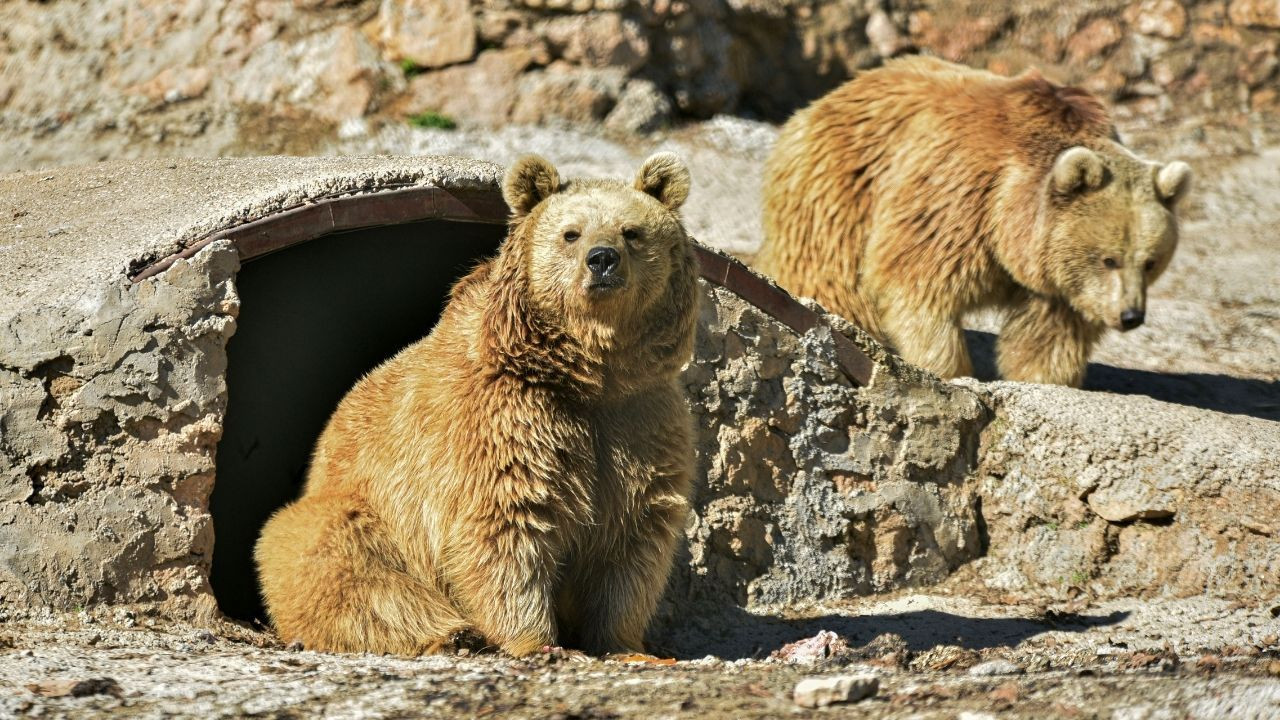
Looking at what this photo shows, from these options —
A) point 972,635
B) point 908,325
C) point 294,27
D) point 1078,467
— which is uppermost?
point 294,27

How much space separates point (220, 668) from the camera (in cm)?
462

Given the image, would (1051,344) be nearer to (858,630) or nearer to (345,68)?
(858,630)

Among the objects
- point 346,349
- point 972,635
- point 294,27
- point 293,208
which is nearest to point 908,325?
point 972,635

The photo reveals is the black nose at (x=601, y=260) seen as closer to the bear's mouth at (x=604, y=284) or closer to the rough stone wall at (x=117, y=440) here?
the bear's mouth at (x=604, y=284)

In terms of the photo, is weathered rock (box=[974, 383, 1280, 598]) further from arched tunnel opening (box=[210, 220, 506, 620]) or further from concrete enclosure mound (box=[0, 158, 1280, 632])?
arched tunnel opening (box=[210, 220, 506, 620])

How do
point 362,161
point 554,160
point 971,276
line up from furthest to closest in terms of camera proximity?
point 554,160 < point 971,276 < point 362,161

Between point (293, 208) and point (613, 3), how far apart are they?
7158mm

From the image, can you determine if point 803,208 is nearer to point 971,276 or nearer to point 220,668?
point 971,276

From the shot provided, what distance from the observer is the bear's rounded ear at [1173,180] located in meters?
8.55

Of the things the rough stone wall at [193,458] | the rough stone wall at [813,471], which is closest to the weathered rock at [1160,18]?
the rough stone wall at [813,471]

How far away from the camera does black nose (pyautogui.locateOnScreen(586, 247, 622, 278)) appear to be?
4.78m

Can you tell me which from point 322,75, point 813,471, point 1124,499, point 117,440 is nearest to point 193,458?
point 117,440

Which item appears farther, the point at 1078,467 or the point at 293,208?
the point at 1078,467

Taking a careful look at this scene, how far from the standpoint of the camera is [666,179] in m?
5.29
